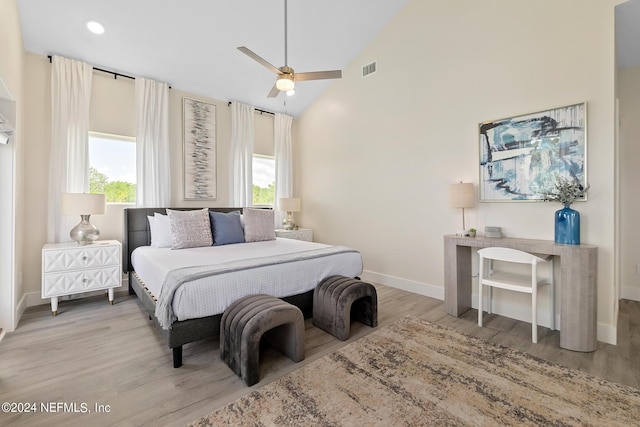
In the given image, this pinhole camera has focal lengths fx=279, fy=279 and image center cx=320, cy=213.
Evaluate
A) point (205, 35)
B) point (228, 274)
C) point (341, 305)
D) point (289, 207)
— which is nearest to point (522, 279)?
point (341, 305)

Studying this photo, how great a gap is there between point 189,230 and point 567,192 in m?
4.15

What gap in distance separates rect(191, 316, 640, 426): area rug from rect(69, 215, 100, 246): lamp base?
2929mm

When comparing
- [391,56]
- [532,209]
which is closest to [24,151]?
[391,56]

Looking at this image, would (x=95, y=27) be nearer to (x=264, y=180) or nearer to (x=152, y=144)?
(x=152, y=144)

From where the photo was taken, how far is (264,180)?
5656mm

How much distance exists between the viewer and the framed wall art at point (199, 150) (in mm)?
4539

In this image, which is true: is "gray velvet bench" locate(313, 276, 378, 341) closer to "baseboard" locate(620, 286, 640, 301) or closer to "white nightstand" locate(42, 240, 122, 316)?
"white nightstand" locate(42, 240, 122, 316)

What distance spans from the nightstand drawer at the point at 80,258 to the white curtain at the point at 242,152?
6.65ft

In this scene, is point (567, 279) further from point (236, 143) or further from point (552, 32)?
point (236, 143)

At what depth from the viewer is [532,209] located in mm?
2953

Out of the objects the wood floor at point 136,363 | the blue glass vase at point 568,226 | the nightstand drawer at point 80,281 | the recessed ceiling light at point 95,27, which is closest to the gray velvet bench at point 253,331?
the wood floor at point 136,363

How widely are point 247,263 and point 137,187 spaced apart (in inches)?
103

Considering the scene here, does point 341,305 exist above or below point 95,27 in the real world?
below

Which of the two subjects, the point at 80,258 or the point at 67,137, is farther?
the point at 67,137
